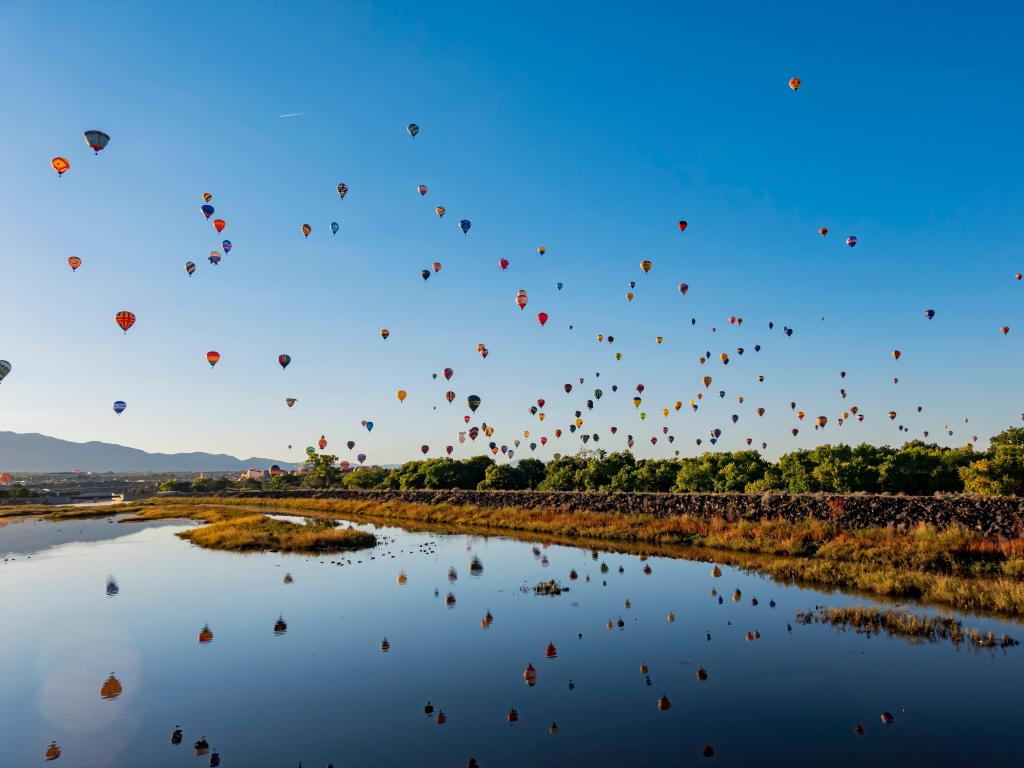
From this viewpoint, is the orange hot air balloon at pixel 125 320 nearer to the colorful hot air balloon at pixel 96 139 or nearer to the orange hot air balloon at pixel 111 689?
the colorful hot air balloon at pixel 96 139

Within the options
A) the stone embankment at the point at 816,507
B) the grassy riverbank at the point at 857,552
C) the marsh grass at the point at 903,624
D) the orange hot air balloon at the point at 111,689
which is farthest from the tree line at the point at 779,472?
the orange hot air balloon at the point at 111,689

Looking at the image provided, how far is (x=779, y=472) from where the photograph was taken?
167 feet

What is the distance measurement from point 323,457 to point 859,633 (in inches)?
4734

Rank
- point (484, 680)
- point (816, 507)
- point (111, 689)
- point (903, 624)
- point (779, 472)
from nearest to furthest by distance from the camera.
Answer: point (111, 689), point (484, 680), point (903, 624), point (816, 507), point (779, 472)

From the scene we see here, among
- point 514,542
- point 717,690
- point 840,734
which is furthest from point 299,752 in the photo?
point 514,542

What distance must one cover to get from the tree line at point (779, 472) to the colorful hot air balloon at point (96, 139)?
150 ft

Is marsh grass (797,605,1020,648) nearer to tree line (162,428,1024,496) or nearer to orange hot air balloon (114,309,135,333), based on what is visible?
tree line (162,428,1024,496)

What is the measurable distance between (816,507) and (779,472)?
1691cm

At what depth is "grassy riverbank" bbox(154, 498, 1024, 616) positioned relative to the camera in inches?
832

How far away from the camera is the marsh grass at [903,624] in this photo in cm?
1675

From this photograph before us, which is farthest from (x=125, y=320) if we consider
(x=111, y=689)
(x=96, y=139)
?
(x=111, y=689)

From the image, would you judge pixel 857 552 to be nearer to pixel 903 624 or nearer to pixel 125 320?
pixel 903 624

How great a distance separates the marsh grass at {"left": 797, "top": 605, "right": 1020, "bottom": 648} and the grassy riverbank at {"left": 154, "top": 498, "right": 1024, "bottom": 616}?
242 cm

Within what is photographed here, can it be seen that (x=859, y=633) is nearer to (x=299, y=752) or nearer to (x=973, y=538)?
(x=973, y=538)
